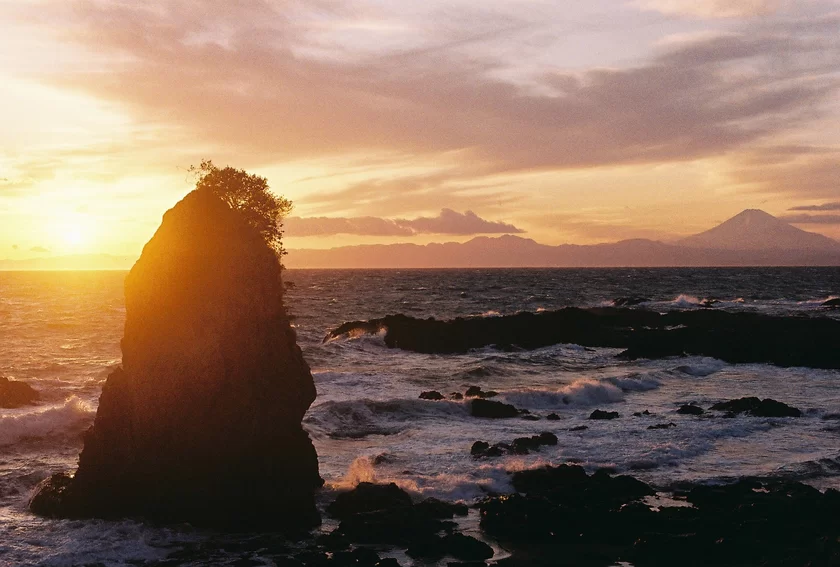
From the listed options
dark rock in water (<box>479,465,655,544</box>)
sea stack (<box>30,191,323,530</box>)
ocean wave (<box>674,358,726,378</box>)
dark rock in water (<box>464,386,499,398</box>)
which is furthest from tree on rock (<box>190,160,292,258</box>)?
ocean wave (<box>674,358,726,378</box>)

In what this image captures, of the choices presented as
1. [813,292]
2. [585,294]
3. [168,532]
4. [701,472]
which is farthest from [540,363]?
[813,292]

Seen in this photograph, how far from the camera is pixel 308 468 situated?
76.0 ft

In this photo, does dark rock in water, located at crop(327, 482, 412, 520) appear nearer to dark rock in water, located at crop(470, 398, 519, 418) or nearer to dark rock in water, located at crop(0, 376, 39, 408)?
dark rock in water, located at crop(470, 398, 519, 418)

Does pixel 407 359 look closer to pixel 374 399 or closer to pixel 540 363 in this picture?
pixel 540 363

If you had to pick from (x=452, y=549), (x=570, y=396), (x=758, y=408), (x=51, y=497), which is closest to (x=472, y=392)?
(x=570, y=396)

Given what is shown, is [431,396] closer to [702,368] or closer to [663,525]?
[663,525]

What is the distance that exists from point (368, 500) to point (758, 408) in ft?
68.6

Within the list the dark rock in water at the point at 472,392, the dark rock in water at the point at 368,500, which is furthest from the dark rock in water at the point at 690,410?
the dark rock in water at the point at 368,500

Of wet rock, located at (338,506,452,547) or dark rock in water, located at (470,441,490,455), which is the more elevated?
dark rock in water, located at (470,441,490,455)

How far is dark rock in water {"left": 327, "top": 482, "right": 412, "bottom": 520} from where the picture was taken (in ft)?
70.1

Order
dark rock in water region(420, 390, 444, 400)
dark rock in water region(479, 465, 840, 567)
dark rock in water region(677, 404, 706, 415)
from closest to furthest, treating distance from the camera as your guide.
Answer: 1. dark rock in water region(479, 465, 840, 567)
2. dark rock in water region(677, 404, 706, 415)
3. dark rock in water region(420, 390, 444, 400)

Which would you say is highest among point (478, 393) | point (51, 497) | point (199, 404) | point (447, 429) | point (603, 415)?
point (199, 404)

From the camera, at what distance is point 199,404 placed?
868 inches

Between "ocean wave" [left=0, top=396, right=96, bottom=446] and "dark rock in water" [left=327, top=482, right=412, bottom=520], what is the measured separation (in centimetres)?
1399
